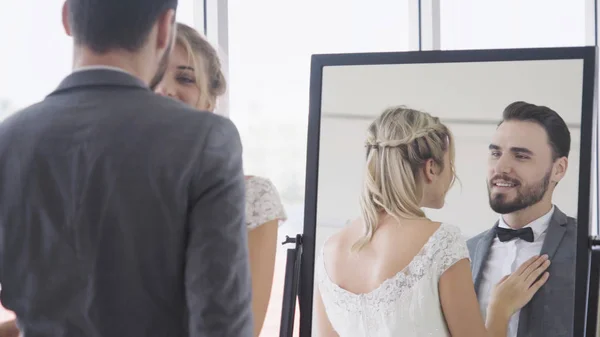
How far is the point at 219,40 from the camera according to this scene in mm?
3172

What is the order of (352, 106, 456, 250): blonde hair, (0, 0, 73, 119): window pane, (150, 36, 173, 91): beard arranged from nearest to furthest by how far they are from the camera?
1. (150, 36, 173, 91): beard
2. (352, 106, 456, 250): blonde hair
3. (0, 0, 73, 119): window pane

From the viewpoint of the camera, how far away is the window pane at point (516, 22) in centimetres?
346

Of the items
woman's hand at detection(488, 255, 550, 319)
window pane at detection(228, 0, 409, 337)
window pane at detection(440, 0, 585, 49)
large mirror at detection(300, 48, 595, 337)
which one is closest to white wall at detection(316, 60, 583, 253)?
large mirror at detection(300, 48, 595, 337)

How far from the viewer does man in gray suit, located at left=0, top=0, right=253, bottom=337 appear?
0.96 metres

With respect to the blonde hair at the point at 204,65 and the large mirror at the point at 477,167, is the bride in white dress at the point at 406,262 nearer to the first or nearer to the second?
the large mirror at the point at 477,167

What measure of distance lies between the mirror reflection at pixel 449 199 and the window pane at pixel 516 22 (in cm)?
152

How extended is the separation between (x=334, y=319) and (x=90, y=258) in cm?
121

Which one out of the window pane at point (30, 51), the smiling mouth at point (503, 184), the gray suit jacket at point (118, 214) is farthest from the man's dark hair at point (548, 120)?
the window pane at point (30, 51)

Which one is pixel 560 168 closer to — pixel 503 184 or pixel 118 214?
pixel 503 184

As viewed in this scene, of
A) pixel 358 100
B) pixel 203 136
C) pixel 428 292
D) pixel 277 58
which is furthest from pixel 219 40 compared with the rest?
pixel 203 136

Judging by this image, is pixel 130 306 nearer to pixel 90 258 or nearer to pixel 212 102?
pixel 90 258

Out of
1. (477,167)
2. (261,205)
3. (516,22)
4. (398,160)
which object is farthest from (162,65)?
(516,22)

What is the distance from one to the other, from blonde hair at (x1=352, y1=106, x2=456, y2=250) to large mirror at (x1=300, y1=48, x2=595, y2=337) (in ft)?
0.09

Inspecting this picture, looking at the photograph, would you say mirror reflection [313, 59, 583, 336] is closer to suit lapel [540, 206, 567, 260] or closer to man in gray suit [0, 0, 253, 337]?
suit lapel [540, 206, 567, 260]
